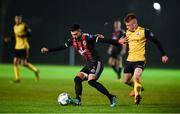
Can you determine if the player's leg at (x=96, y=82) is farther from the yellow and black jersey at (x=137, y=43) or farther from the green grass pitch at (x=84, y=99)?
the yellow and black jersey at (x=137, y=43)

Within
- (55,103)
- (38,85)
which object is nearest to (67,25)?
(38,85)

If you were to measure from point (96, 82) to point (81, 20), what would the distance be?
27.5 m

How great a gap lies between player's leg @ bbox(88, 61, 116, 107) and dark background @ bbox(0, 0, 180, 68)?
23919mm

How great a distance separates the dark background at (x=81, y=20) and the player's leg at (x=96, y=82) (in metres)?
23.9

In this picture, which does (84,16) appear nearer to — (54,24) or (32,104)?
(54,24)

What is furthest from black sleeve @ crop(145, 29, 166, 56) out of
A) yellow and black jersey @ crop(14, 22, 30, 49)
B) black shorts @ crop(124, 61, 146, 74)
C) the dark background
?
the dark background

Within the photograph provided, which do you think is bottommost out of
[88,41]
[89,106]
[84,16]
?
[89,106]

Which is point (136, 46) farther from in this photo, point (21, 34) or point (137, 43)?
point (21, 34)

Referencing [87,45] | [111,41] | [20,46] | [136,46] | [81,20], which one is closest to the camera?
[111,41]

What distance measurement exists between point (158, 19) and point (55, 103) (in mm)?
25677

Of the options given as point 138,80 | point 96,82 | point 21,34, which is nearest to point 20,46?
point 21,34

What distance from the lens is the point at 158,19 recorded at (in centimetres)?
4056

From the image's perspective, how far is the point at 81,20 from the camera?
42188mm

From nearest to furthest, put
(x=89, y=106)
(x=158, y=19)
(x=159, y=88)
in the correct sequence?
1. (x=89, y=106)
2. (x=159, y=88)
3. (x=158, y=19)
